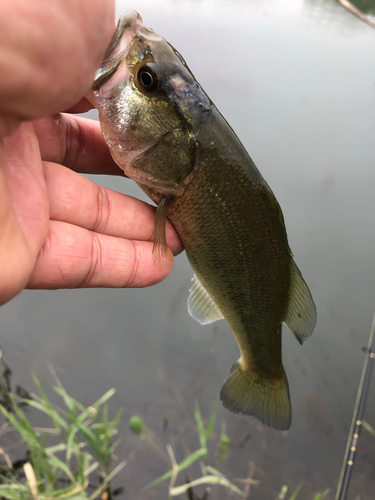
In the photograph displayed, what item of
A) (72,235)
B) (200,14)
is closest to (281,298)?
(72,235)

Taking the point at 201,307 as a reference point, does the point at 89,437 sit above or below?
below

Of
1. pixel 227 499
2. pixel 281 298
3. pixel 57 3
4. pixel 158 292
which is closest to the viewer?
pixel 57 3

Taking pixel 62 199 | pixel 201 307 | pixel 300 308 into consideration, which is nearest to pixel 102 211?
pixel 62 199

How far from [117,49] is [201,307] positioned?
1229 mm

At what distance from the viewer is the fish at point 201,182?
1.14 m

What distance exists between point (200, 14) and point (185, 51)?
4.17ft

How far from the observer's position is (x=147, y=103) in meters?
1.17

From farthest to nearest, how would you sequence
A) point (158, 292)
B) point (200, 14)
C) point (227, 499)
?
point (200, 14), point (158, 292), point (227, 499)

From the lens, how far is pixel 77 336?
273 cm

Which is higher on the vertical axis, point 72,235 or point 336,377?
point 72,235

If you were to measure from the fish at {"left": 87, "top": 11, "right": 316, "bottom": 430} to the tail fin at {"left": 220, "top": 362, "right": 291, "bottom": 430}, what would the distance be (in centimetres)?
18

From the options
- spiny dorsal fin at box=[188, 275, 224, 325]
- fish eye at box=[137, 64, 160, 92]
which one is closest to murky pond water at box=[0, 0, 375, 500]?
spiny dorsal fin at box=[188, 275, 224, 325]

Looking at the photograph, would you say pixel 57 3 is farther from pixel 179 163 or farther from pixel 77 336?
pixel 77 336

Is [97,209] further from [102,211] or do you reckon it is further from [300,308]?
[300,308]
